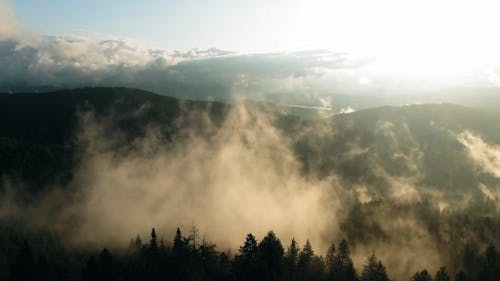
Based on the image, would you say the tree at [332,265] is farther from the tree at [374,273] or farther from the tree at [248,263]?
the tree at [248,263]

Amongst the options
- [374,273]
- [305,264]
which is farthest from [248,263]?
[374,273]

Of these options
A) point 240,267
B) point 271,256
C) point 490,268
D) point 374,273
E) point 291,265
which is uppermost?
point 271,256

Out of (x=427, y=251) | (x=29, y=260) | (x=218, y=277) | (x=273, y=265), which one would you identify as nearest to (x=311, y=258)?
(x=273, y=265)

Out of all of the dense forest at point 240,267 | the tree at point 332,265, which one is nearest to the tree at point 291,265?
the dense forest at point 240,267

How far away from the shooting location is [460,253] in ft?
561

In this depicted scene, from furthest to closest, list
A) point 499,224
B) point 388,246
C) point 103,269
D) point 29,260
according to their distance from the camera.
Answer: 1. point 499,224
2. point 388,246
3. point 29,260
4. point 103,269

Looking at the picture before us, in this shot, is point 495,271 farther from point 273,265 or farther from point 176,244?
point 176,244

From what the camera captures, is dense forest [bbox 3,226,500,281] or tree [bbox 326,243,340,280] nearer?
dense forest [bbox 3,226,500,281]

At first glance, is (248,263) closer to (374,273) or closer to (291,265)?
(291,265)

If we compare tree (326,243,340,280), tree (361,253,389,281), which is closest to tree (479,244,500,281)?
tree (361,253,389,281)

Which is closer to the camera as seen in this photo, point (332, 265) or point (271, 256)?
point (271, 256)

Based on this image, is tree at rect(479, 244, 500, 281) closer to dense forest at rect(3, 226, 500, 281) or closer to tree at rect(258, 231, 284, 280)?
dense forest at rect(3, 226, 500, 281)

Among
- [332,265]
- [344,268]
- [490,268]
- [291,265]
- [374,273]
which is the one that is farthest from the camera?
[490,268]

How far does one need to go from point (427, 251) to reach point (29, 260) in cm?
12989
